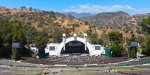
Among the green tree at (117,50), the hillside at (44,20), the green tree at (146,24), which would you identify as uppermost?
the hillside at (44,20)

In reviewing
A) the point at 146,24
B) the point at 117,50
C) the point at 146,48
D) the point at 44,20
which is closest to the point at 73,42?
the point at 117,50

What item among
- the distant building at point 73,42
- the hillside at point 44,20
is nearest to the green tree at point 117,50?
the distant building at point 73,42

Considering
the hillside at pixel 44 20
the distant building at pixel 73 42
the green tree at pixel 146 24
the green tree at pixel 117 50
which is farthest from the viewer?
the hillside at pixel 44 20

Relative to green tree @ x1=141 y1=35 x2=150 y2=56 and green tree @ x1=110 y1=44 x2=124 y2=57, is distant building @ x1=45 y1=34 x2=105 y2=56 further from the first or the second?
green tree @ x1=141 y1=35 x2=150 y2=56

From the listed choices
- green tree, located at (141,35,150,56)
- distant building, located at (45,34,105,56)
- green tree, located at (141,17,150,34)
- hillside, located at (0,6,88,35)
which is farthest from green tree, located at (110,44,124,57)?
hillside, located at (0,6,88,35)

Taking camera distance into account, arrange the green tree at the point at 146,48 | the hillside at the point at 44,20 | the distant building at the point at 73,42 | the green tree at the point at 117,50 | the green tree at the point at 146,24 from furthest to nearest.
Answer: the hillside at the point at 44,20, the distant building at the point at 73,42, the green tree at the point at 146,24, the green tree at the point at 117,50, the green tree at the point at 146,48

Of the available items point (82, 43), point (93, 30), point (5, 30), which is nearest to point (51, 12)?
point (93, 30)

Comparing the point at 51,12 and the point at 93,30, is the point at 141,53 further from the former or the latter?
the point at 51,12

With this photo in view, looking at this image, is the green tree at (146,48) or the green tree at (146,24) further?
the green tree at (146,24)

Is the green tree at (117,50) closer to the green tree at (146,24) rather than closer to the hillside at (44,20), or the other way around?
the green tree at (146,24)

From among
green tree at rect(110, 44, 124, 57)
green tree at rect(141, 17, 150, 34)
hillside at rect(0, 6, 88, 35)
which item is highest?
hillside at rect(0, 6, 88, 35)

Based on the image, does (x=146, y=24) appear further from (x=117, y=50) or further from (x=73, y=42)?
(x=73, y=42)

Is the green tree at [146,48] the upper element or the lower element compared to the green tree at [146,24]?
lower

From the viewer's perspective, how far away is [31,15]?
17438 cm
